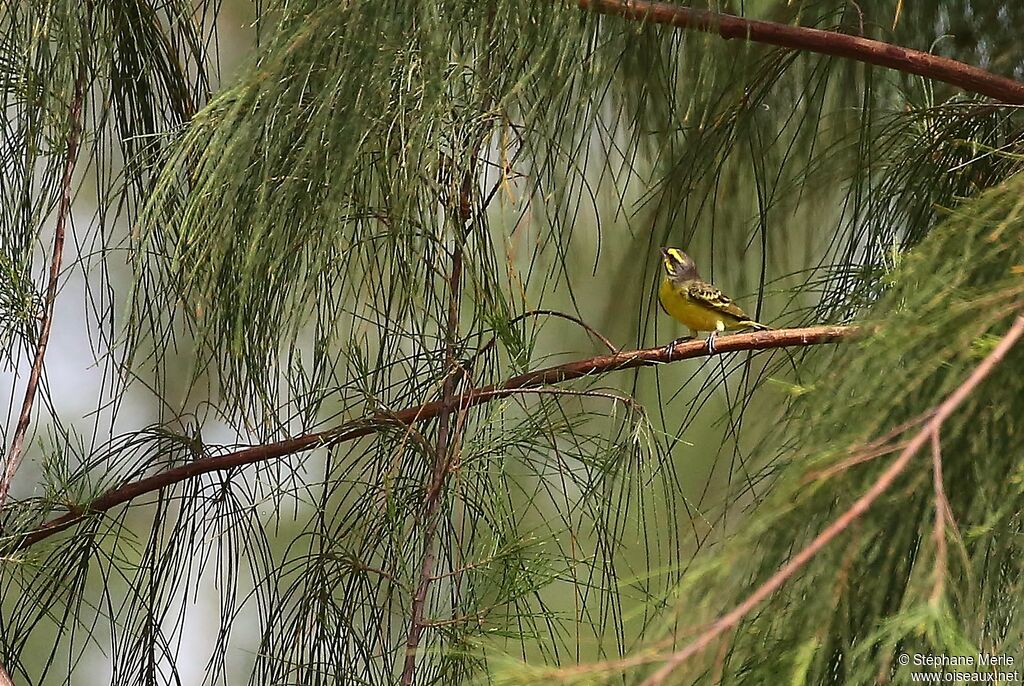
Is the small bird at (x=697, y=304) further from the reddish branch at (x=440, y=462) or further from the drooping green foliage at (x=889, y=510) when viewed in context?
the drooping green foliage at (x=889, y=510)

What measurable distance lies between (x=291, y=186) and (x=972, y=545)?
31cm

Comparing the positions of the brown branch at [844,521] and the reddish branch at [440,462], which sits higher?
the reddish branch at [440,462]

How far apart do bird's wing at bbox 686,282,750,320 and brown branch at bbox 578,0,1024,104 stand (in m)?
0.48

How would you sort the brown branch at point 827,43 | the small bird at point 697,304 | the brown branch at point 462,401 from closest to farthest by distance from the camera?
the brown branch at point 827,43 → the brown branch at point 462,401 → the small bird at point 697,304

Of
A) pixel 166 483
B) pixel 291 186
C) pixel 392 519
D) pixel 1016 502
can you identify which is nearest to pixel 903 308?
pixel 1016 502

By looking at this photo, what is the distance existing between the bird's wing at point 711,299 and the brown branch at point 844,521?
2.18 feet

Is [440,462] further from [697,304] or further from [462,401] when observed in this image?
[697,304]

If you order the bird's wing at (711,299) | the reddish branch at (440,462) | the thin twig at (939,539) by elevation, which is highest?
the bird's wing at (711,299)

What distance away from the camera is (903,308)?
391mm

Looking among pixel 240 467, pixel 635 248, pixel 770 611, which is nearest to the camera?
pixel 770 611

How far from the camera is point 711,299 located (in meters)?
1.02

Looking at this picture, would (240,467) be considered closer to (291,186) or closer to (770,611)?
(291,186)

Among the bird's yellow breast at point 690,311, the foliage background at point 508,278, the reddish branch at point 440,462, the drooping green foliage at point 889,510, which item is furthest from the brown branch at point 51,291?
the bird's yellow breast at point 690,311

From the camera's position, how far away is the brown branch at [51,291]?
60cm
